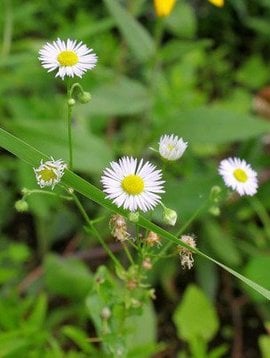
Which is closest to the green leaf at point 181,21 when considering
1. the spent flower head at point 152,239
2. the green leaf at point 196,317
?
the green leaf at point 196,317

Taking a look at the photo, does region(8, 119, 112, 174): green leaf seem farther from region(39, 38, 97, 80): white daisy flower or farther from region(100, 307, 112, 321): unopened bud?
region(39, 38, 97, 80): white daisy flower

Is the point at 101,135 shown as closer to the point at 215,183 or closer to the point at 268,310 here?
the point at 215,183

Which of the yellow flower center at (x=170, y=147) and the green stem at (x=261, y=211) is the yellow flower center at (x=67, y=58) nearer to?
the yellow flower center at (x=170, y=147)

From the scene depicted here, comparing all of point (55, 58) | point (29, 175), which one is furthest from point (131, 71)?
point (55, 58)

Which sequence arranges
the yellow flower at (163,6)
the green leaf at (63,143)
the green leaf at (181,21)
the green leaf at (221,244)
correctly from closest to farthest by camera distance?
the yellow flower at (163,6)
the green leaf at (63,143)
the green leaf at (221,244)
the green leaf at (181,21)

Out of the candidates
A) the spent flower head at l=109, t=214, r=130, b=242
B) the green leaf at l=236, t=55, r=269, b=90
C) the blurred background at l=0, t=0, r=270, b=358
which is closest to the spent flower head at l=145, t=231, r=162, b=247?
the spent flower head at l=109, t=214, r=130, b=242

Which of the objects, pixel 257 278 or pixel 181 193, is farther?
pixel 181 193

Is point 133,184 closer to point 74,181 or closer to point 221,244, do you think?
point 74,181
